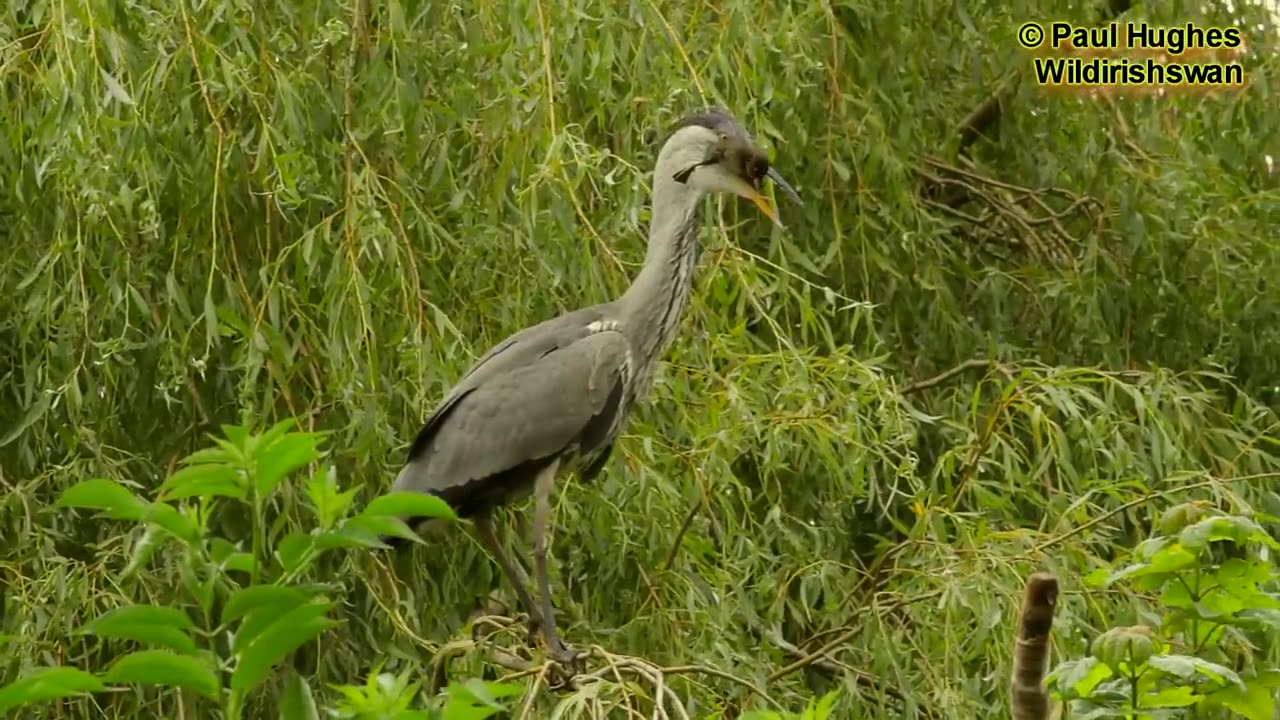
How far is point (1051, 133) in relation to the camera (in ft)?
14.0

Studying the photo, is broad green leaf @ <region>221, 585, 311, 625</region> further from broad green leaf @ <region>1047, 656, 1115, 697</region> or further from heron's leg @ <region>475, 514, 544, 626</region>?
heron's leg @ <region>475, 514, 544, 626</region>

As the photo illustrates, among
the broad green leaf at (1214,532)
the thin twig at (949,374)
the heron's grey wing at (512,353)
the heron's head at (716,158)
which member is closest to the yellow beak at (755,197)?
the heron's head at (716,158)

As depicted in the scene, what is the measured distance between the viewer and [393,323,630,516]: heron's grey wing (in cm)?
290

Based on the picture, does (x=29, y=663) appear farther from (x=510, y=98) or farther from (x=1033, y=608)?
(x=1033, y=608)

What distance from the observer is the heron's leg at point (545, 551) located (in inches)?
111

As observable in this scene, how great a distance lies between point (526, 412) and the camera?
2994mm

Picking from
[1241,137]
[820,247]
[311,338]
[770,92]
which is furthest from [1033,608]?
[1241,137]

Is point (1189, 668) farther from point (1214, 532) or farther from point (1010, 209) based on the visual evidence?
point (1010, 209)

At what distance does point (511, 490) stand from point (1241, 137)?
1.88 meters

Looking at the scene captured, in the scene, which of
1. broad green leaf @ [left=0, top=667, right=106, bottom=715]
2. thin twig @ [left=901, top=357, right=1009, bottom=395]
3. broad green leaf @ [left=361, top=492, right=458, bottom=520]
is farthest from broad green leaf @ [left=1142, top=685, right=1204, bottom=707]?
thin twig @ [left=901, top=357, right=1009, bottom=395]

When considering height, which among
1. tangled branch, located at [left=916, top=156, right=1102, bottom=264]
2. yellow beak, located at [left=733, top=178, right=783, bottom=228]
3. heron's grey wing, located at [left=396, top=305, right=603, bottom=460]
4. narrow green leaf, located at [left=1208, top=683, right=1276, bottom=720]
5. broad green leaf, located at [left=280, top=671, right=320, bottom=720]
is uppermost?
broad green leaf, located at [left=280, top=671, right=320, bottom=720]

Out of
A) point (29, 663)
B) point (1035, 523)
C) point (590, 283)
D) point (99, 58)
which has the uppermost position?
point (99, 58)

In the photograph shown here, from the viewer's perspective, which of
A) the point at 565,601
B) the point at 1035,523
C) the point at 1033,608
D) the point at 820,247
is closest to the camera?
the point at 1033,608

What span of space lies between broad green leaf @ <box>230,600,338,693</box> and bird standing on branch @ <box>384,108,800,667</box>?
178cm
